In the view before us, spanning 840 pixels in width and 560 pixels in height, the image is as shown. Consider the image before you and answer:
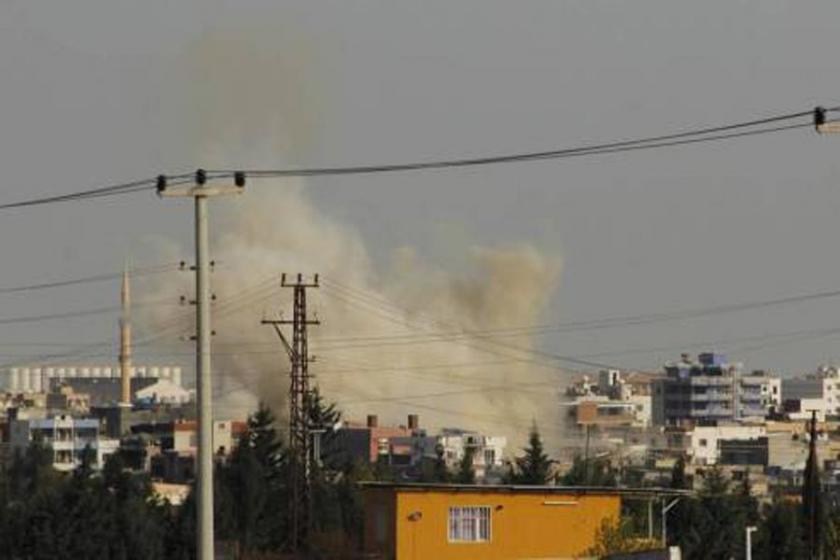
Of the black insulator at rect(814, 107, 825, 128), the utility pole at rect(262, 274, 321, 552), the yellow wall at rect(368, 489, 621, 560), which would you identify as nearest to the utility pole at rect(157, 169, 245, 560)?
the black insulator at rect(814, 107, 825, 128)

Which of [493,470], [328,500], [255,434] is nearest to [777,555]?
[328,500]

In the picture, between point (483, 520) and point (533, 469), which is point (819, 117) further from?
point (533, 469)

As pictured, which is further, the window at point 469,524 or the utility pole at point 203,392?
the window at point 469,524

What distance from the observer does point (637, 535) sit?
7394 cm

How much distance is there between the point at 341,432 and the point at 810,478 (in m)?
124

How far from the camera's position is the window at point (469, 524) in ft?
237

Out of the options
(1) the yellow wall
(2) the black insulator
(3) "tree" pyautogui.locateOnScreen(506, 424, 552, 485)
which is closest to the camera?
(2) the black insulator

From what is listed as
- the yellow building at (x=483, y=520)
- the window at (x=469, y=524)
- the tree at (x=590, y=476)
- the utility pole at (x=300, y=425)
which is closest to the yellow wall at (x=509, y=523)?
the yellow building at (x=483, y=520)

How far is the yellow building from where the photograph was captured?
72.1m

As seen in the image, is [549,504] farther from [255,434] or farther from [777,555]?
[255,434]

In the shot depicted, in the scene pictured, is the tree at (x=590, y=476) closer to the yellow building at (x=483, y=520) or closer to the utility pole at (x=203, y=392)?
the yellow building at (x=483, y=520)

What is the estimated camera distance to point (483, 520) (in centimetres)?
7269

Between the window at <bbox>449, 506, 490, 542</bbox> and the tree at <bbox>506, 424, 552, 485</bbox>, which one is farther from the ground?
the tree at <bbox>506, 424, 552, 485</bbox>

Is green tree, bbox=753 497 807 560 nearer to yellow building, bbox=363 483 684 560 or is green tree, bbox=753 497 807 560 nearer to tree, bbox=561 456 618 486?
tree, bbox=561 456 618 486
